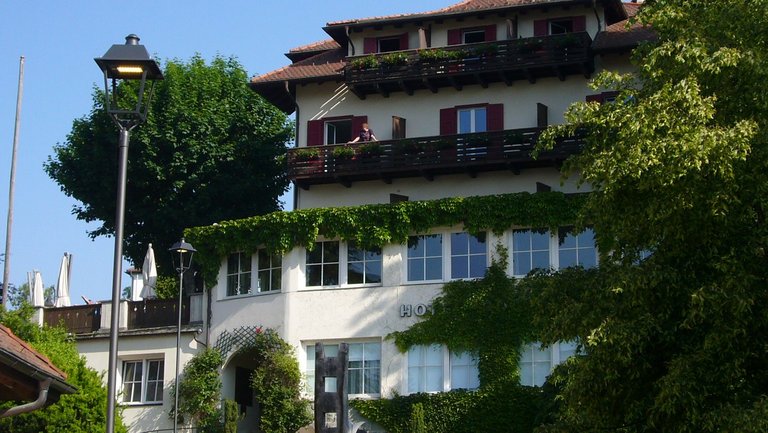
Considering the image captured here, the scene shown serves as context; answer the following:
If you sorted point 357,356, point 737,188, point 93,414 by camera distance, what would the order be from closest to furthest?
1. point 737,188
2. point 93,414
3. point 357,356

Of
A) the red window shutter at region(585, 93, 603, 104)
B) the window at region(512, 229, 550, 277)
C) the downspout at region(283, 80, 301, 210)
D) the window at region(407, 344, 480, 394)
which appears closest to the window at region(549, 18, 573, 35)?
the red window shutter at region(585, 93, 603, 104)

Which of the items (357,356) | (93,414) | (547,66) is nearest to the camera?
(93,414)

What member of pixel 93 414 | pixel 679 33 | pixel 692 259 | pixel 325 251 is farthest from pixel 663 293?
pixel 325 251

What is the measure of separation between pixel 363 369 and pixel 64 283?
13567 mm

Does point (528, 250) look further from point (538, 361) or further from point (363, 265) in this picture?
point (363, 265)

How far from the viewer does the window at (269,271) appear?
40.5 meters

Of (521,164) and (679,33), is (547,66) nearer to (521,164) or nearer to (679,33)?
(521,164)

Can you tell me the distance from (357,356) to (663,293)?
59.5 feet

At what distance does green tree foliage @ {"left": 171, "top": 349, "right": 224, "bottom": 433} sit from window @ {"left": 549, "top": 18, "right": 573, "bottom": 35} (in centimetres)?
1421

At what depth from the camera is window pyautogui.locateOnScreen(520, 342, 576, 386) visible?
36.5 m

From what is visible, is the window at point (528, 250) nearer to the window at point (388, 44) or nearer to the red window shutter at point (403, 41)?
the red window shutter at point (403, 41)

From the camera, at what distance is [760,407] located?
757 inches

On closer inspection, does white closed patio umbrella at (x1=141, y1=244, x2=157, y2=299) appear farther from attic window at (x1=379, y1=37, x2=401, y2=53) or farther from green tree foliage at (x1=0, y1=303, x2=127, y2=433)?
attic window at (x1=379, y1=37, x2=401, y2=53)

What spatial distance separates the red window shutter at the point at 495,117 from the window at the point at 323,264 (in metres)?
6.32
